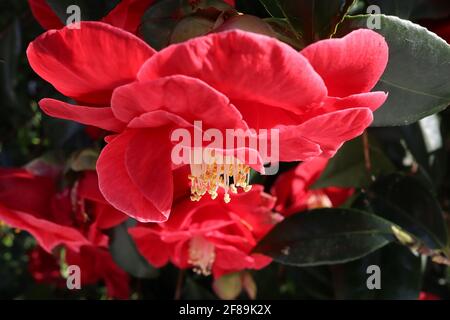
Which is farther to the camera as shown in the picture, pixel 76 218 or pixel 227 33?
pixel 76 218

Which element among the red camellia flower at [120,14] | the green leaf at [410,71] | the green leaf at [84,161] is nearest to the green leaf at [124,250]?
the green leaf at [84,161]

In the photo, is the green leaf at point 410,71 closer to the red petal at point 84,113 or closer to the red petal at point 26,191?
the red petal at point 84,113

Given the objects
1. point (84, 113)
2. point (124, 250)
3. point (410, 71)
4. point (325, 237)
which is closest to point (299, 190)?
point (325, 237)

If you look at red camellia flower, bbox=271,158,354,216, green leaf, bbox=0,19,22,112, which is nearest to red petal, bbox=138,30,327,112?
red camellia flower, bbox=271,158,354,216

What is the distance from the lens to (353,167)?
1.05 m

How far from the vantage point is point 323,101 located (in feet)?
1.72

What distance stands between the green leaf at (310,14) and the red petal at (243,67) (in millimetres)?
105

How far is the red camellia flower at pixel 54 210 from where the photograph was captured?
847 mm

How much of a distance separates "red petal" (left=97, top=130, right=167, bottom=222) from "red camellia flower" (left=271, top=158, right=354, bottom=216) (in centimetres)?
38

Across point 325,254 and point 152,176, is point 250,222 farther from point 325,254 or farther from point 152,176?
point 152,176

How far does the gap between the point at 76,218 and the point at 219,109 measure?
17.3 inches
